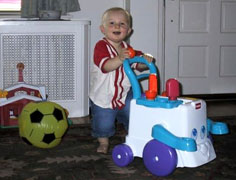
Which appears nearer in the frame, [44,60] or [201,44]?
[44,60]

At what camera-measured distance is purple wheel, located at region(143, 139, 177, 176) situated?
1.34 metres

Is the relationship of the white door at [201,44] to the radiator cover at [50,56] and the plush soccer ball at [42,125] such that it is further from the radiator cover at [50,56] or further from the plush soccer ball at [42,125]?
the plush soccer ball at [42,125]

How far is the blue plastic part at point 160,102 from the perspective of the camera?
4.52ft

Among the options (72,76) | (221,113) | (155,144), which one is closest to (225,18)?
(221,113)

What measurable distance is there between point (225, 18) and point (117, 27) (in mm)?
1817

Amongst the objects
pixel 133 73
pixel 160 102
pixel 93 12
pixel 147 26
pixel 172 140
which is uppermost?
pixel 93 12

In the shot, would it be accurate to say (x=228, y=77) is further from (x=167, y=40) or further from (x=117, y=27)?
(x=117, y=27)

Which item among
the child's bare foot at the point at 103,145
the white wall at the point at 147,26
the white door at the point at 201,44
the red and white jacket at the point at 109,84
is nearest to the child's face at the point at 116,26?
the red and white jacket at the point at 109,84

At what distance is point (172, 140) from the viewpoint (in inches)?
52.9

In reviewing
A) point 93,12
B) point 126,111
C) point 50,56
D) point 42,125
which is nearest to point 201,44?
point 93,12

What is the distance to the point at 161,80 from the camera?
10.4 feet

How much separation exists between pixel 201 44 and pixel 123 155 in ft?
6.47

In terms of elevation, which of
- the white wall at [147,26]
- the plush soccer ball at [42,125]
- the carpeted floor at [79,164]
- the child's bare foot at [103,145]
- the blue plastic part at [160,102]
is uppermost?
the white wall at [147,26]

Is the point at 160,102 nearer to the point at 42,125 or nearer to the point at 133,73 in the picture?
the point at 133,73
